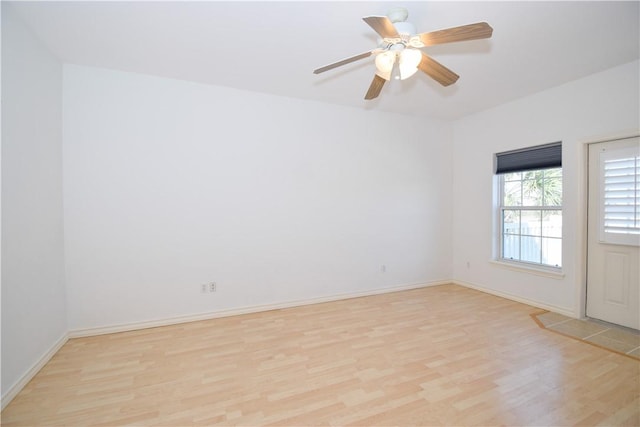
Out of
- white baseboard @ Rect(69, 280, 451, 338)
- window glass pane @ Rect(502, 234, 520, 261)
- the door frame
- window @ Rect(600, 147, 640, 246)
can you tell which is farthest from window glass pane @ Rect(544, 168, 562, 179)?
white baseboard @ Rect(69, 280, 451, 338)

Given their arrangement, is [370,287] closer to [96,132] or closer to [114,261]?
[114,261]

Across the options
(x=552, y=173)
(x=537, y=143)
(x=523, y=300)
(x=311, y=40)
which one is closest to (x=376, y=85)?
(x=311, y=40)

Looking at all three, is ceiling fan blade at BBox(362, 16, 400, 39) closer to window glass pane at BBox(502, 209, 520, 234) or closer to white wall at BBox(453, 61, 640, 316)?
white wall at BBox(453, 61, 640, 316)

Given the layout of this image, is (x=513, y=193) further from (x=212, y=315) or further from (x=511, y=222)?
(x=212, y=315)

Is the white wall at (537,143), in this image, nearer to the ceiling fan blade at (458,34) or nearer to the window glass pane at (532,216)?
the window glass pane at (532,216)

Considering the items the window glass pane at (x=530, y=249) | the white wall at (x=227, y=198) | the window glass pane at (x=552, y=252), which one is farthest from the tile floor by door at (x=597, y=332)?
the white wall at (x=227, y=198)

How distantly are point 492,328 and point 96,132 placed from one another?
465 cm

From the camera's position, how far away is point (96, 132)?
9.61 ft

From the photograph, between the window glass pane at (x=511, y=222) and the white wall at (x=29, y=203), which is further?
the window glass pane at (x=511, y=222)

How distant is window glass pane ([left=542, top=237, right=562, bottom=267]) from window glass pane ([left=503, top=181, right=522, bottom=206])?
2.06ft

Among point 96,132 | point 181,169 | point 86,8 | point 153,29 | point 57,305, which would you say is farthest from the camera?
point 181,169

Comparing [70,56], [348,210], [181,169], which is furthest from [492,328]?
[70,56]

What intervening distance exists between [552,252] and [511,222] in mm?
671

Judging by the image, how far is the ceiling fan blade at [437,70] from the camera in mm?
2089
